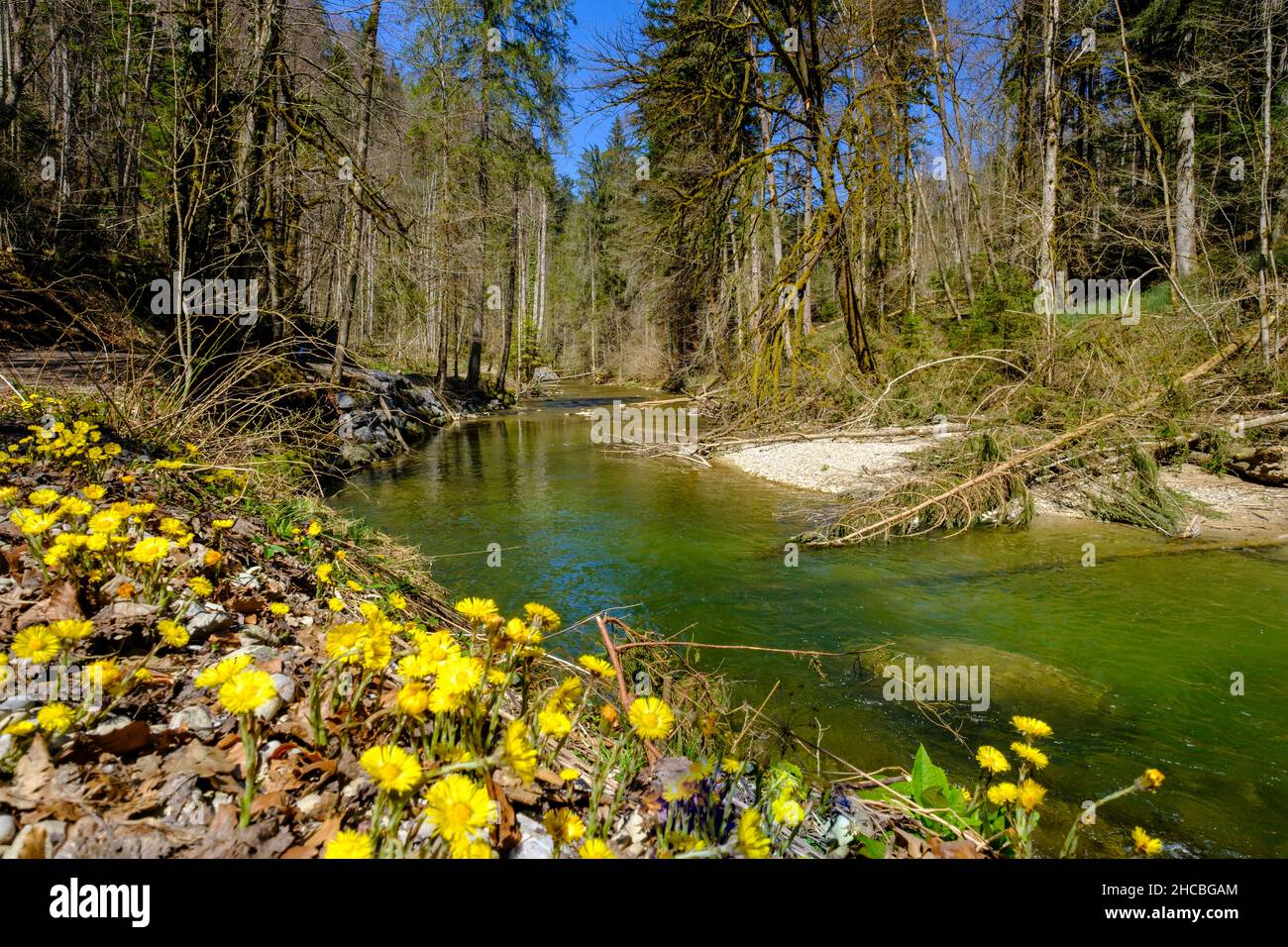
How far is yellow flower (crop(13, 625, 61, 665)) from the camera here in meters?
1.33

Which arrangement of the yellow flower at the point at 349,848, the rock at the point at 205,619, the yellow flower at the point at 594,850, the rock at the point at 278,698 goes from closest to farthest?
the yellow flower at the point at 349,848 < the yellow flower at the point at 594,850 < the rock at the point at 278,698 < the rock at the point at 205,619

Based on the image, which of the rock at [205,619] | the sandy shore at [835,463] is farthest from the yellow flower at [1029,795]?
the sandy shore at [835,463]

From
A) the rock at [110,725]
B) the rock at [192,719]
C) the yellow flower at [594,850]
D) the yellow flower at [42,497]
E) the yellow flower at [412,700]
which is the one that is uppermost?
the yellow flower at [42,497]

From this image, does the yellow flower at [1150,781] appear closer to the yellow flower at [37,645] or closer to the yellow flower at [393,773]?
the yellow flower at [393,773]

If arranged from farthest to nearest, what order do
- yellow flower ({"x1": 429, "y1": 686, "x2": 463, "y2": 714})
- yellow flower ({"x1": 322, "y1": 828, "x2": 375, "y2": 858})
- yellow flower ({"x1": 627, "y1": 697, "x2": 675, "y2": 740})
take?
yellow flower ({"x1": 627, "y1": 697, "x2": 675, "y2": 740}) → yellow flower ({"x1": 429, "y1": 686, "x2": 463, "y2": 714}) → yellow flower ({"x1": 322, "y1": 828, "x2": 375, "y2": 858})

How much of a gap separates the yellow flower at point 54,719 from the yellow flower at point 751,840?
1.36 meters

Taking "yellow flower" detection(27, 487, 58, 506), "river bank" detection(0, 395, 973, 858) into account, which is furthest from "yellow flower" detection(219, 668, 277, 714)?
"yellow flower" detection(27, 487, 58, 506)

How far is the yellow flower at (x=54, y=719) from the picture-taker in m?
1.18

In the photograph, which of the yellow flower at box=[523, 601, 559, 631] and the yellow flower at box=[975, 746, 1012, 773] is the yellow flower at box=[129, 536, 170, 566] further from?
the yellow flower at box=[975, 746, 1012, 773]

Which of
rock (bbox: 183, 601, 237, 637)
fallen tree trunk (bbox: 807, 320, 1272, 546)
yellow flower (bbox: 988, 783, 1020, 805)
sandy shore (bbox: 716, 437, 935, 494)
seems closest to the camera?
yellow flower (bbox: 988, 783, 1020, 805)

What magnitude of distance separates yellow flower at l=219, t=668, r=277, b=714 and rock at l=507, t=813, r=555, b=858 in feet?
1.98

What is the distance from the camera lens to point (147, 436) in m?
4.28
